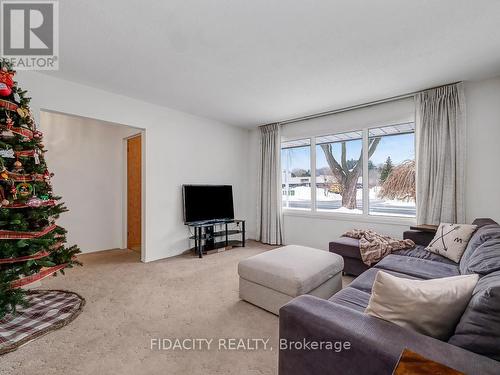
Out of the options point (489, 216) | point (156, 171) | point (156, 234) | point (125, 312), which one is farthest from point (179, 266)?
point (489, 216)

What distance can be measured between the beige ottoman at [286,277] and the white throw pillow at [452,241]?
41.8 inches

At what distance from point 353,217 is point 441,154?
4.85ft

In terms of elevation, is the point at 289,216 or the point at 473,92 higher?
the point at 473,92

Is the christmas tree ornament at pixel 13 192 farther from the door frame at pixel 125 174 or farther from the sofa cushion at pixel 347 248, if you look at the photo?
the sofa cushion at pixel 347 248

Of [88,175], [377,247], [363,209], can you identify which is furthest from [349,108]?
[88,175]

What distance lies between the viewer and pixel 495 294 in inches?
33.2

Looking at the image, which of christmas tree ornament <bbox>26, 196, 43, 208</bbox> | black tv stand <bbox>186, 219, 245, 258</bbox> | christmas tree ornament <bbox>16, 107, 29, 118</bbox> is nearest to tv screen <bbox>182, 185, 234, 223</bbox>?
black tv stand <bbox>186, 219, 245, 258</bbox>

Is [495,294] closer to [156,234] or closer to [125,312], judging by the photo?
[125,312]

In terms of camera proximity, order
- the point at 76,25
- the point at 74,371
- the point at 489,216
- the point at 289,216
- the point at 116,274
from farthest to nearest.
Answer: the point at 289,216, the point at 116,274, the point at 489,216, the point at 76,25, the point at 74,371

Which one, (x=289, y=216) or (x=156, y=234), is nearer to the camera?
(x=156, y=234)

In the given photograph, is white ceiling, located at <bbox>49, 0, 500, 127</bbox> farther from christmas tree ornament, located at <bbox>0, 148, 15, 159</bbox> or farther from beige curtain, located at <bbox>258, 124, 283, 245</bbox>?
beige curtain, located at <bbox>258, 124, 283, 245</bbox>

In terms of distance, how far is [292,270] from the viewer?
2.12 meters

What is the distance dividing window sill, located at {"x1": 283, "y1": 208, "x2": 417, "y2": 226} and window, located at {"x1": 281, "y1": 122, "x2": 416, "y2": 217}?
0.09m

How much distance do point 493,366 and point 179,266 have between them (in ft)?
11.0
